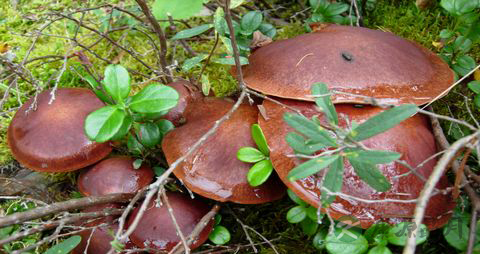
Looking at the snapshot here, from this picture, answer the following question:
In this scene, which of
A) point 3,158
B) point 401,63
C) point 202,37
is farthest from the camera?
point 202,37

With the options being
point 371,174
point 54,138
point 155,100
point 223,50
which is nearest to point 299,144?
point 371,174

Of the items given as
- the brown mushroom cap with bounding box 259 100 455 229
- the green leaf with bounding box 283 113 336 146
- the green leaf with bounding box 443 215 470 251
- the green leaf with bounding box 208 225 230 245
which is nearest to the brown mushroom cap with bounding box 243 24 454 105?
the brown mushroom cap with bounding box 259 100 455 229

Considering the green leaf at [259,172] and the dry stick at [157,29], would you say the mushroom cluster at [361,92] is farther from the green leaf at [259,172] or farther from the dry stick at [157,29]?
the dry stick at [157,29]

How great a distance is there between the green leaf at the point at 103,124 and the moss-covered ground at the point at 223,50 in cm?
97

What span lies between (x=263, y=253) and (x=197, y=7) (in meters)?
1.50

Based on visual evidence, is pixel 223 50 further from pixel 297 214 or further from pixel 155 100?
pixel 297 214

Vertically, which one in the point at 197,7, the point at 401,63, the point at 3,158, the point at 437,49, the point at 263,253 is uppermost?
the point at 197,7

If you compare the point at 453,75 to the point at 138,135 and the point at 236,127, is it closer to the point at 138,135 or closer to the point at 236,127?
the point at 236,127

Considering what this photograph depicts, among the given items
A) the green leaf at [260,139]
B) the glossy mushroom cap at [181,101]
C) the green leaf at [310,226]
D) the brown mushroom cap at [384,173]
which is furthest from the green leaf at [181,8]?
the green leaf at [310,226]

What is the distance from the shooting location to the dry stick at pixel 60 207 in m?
1.61

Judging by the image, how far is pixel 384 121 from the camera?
4.55ft

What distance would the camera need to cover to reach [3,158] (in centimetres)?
286

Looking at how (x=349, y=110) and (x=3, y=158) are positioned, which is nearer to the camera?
(x=349, y=110)

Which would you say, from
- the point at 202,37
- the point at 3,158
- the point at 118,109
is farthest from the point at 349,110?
Result: the point at 3,158
